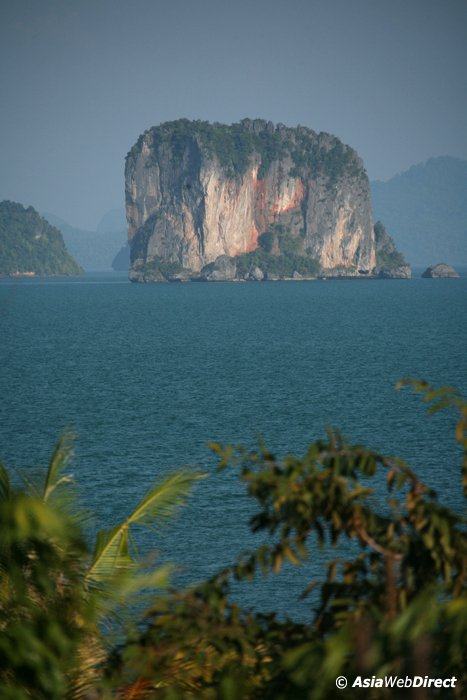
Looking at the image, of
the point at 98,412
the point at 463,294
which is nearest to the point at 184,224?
the point at 463,294

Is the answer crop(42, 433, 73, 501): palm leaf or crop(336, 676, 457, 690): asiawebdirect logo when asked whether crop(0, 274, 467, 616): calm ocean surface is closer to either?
crop(42, 433, 73, 501): palm leaf

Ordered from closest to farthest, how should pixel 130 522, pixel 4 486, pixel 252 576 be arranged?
1. pixel 252 576
2. pixel 4 486
3. pixel 130 522

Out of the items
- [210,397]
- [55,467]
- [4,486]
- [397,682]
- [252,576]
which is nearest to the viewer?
[397,682]

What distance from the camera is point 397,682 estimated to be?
144 inches

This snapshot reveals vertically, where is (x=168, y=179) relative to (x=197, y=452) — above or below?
above

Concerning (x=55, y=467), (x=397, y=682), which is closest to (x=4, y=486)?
(x=55, y=467)

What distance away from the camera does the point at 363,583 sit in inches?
205

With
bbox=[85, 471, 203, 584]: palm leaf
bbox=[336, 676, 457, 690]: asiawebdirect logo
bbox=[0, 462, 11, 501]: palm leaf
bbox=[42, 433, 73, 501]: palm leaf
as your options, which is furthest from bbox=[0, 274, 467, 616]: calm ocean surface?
bbox=[336, 676, 457, 690]: asiawebdirect logo

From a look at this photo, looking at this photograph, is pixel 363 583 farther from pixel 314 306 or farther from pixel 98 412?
pixel 314 306

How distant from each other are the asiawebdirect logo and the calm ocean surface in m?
3.65

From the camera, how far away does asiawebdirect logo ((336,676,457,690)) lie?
140 inches

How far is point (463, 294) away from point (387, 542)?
139217 mm

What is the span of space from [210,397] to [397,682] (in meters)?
38.5

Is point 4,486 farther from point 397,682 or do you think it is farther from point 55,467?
point 397,682
